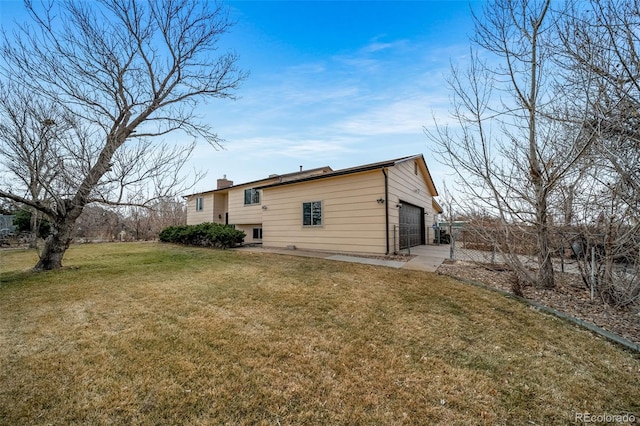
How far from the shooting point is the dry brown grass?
6.77ft

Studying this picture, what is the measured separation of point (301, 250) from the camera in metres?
11.5

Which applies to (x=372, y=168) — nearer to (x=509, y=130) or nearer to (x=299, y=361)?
(x=509, y=130)

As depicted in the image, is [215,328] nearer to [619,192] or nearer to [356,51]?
[619,192]

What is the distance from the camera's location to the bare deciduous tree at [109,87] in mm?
6207

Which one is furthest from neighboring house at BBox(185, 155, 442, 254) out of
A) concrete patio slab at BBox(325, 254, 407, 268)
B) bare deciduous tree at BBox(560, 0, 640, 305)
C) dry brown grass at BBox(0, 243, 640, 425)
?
bare deciduous tree at BBox(560, 0, 640, 305)

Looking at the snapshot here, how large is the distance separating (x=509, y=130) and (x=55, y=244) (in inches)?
458

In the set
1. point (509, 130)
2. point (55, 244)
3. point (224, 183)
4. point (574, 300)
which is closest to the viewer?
point (574, 300)

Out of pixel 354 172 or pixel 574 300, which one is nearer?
pixel 574 300

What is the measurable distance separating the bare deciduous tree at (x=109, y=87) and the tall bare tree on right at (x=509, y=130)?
6.86 metres

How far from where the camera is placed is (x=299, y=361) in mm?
2721

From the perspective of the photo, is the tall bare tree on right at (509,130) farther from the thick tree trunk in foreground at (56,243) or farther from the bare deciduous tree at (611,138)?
the thick tree trunk in foreground at (56,243)
